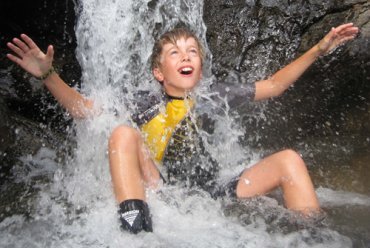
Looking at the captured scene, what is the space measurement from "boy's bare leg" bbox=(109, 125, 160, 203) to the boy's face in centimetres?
59

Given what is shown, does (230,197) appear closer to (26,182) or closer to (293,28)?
(26,182)

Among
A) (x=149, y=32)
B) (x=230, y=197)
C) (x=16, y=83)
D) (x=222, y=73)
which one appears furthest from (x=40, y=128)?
(x=230, y=197)

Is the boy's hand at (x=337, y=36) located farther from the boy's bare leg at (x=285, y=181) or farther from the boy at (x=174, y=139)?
the boy's bare leg at (x=285, y=181)

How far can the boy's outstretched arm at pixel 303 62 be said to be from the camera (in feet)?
10.6

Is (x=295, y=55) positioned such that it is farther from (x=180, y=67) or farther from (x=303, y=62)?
(x=180, y=67)

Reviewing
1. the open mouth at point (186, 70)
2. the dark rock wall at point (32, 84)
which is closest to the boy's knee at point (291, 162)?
the open mouth at point (186, 70)

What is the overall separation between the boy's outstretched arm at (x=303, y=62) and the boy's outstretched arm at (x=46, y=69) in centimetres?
134

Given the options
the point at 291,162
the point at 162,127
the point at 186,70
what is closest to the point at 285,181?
the point at 291,162

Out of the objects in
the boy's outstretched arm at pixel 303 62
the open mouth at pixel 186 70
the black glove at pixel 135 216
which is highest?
the open mouth at pixel 186 70

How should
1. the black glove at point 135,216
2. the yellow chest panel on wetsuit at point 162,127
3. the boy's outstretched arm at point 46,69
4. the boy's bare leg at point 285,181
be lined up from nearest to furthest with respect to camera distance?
the black glove at point 135,216 < the boy's bare leg at point 285,181 < the boy's outstretched arm at point 46,69 < the yellow chest panel on wetsuit at point 162,127

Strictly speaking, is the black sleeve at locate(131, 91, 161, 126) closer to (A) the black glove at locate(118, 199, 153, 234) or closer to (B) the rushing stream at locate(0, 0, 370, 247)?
(B) the rushing stream at locate(0, 0, 370, 247)

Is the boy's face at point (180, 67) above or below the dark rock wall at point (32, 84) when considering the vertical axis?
below

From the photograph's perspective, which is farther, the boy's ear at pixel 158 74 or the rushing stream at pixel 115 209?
the boy's ear at pixel 158 74

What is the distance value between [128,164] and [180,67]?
36.9 inches
